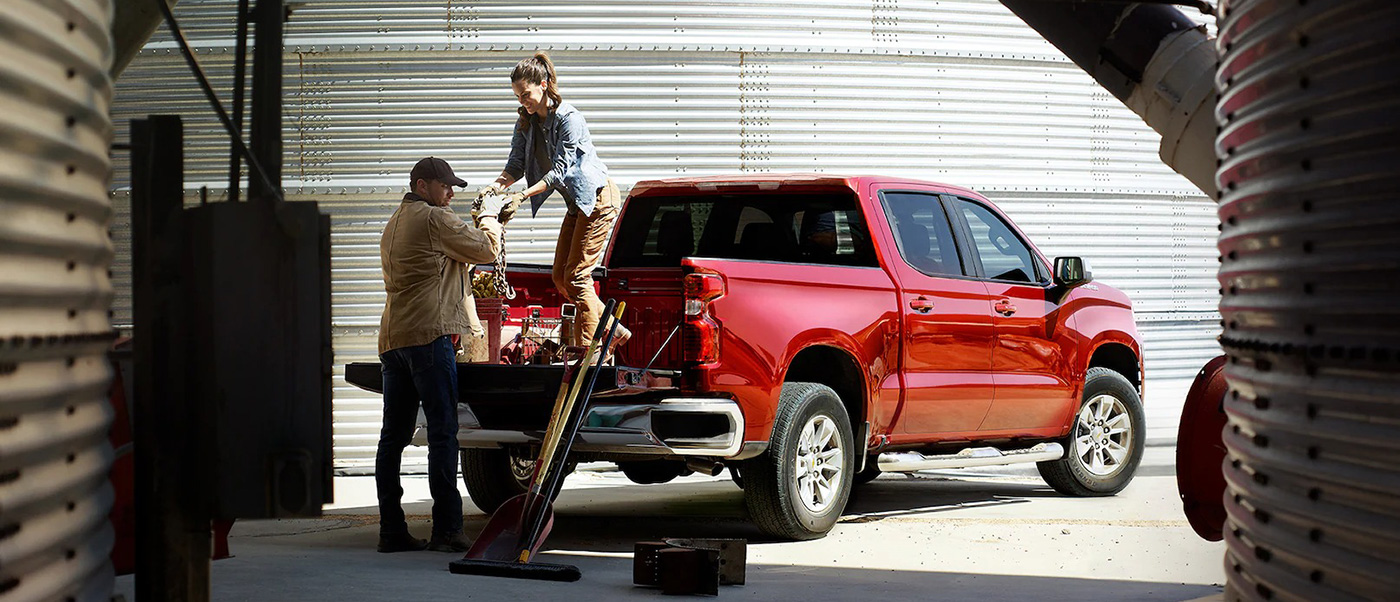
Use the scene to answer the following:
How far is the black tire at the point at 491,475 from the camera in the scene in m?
9.69

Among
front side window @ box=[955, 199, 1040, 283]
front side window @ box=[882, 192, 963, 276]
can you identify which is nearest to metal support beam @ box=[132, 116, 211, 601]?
front side window @ box=[882, 192, 963, 276]

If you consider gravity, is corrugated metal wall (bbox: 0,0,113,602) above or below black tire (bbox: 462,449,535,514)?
above

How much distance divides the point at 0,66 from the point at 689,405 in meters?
5.34

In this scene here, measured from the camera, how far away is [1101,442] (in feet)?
36.4

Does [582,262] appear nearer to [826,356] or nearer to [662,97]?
[826,356]

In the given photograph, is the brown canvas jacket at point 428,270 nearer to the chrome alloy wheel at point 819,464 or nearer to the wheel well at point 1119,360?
the chrome alloy wheel at point 819,464

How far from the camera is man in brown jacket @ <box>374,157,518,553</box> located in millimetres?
8281

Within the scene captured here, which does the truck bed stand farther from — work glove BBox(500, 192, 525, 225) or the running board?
the running board

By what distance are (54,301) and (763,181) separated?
651 centimetres

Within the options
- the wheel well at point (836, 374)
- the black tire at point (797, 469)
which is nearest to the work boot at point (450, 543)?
the black tire at point (797, 469)

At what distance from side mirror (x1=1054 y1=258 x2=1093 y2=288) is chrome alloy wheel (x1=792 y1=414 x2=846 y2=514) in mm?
2239

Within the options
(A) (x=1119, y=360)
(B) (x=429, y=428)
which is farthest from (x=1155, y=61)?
(A) (x=1119, y=360)

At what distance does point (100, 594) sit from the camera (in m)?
3.58

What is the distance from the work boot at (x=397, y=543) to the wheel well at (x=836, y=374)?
2278 mm
